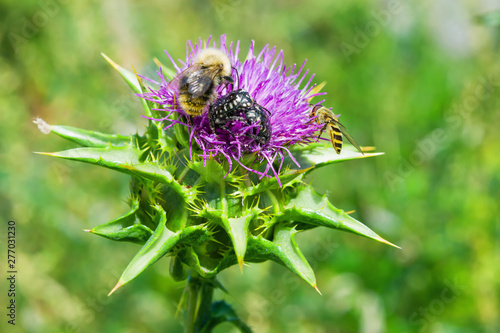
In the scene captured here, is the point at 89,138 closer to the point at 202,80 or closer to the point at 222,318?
the point at 202,80

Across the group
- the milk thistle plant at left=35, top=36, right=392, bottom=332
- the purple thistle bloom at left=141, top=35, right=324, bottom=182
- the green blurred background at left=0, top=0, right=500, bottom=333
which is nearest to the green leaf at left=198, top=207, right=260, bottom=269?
the milk thistle plant at left=35, top=36, right=392, bottom=332

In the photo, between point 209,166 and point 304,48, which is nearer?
point 209,166

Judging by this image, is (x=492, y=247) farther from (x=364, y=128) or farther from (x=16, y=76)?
(x=16, y=76)

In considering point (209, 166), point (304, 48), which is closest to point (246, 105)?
point (209, 166)

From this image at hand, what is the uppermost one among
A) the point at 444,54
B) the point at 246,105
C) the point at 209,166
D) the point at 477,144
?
the point at 444,54

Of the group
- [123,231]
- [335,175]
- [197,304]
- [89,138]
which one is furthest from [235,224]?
[335,175]
